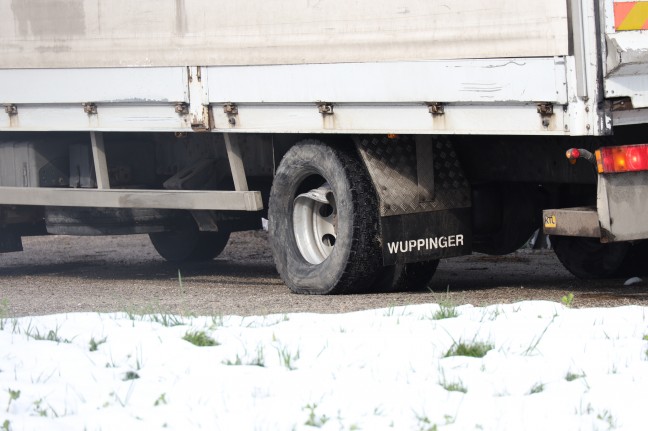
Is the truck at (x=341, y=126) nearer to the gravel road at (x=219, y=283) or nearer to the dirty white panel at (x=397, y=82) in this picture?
the dirty white panel at (x=397, y=82)

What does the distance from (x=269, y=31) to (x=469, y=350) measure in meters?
3.89

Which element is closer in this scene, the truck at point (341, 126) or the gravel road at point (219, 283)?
the truck at point (341, 126)

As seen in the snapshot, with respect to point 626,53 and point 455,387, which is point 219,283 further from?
point 455,387

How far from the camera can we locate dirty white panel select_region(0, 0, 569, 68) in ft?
25.0

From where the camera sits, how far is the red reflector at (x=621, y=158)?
290 inches

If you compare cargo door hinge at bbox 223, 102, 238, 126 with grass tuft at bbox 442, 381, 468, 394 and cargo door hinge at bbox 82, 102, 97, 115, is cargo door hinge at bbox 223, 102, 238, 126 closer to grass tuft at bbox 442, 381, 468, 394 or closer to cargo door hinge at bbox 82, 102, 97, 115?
cargo door hinge at bbox 82, 102, 97, 115

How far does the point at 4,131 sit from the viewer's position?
10812mm

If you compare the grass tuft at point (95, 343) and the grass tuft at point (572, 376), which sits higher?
the grass tuft at point (95, 343)

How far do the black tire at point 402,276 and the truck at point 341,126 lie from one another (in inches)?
0.5

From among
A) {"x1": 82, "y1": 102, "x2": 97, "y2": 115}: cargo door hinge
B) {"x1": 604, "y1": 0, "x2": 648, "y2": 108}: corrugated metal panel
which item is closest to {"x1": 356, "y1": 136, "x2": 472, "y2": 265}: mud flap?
{"x1": 604, "y1": 0, "x2": 648, "y2": 108}: corrugated metal panel

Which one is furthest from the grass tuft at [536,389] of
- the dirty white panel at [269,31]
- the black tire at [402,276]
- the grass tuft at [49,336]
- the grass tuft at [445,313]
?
the black tire at [402,276]

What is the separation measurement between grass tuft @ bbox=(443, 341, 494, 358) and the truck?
1899 mm

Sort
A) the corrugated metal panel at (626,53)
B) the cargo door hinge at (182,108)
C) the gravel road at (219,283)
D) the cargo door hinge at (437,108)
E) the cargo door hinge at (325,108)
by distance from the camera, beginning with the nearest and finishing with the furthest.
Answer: the corrugated metal panel at (626,53), the cargo door hinge at (437,108), the gravel road at (219,283), the cargo door hinge at (325,108), the cargo door hinge at (182,108)

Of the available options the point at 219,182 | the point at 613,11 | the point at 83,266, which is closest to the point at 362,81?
the point at 613,11
